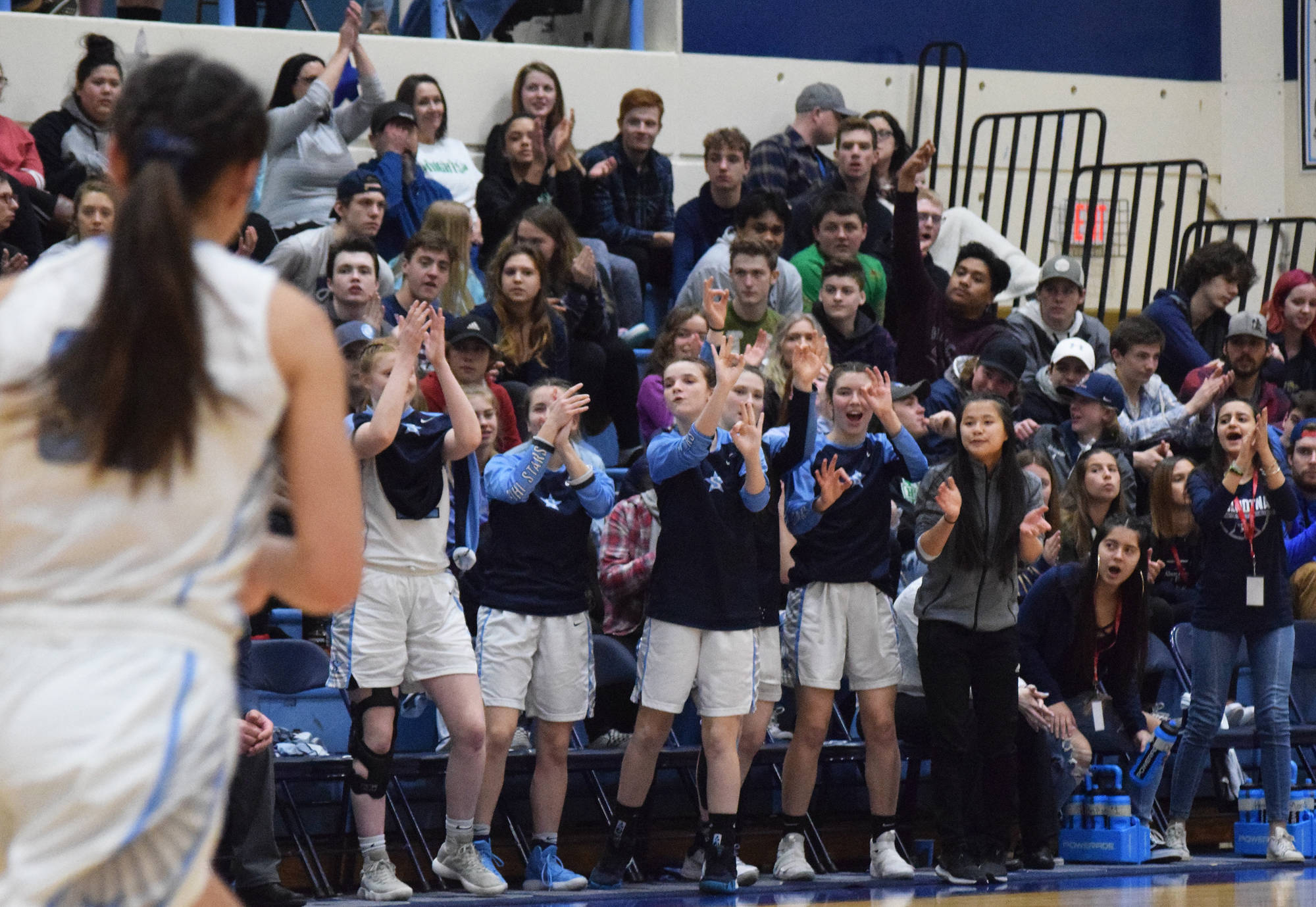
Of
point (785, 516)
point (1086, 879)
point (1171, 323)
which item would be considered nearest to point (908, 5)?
point (1171, 323)

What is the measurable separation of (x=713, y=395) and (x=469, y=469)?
3.00ft

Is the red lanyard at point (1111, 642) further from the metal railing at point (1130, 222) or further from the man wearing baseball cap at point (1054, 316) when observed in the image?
the metal railing at point (1130, 222)

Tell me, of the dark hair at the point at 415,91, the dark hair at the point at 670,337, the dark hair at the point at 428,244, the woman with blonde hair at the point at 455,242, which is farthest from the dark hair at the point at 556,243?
the dark hair at the point at 415,91

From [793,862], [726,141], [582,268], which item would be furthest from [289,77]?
[793,862]

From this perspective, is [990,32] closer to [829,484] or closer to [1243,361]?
[1243,361]

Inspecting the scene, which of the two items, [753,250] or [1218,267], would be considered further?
[1218,267]

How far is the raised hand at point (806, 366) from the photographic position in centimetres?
612

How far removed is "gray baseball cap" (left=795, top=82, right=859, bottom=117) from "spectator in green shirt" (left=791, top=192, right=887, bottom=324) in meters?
1.32

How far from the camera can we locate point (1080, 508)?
23.2ft

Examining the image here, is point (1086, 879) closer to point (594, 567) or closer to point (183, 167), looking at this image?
point (594, 567)

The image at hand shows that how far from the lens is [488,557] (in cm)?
602

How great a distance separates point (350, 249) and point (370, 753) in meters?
2.36

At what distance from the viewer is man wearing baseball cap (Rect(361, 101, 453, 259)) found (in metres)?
8.25

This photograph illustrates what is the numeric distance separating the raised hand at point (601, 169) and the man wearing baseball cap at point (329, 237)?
61.7 inches
